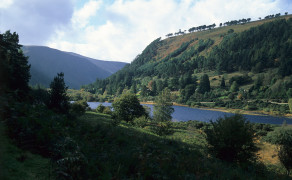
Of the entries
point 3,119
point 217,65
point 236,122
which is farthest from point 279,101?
point 3,119

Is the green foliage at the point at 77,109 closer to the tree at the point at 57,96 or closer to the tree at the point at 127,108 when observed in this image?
the tree at the point at 57,96

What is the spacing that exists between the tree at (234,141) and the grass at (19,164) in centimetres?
1074

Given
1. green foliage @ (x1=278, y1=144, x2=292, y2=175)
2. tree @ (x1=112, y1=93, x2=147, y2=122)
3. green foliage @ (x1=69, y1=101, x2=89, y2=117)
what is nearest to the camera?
green foliage @ (x1=278, y1=144, x2=292, y2=175)

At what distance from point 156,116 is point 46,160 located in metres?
45.2

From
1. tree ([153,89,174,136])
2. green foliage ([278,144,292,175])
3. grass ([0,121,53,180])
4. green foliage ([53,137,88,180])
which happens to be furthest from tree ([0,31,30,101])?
tree ([153,89,174,136])

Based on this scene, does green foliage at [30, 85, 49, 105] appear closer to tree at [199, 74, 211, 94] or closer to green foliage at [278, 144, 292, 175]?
green foliage at [278, 144, 292, 175]

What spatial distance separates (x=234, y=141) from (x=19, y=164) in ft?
38.8

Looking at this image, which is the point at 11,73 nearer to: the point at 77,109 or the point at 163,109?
the point at 77,109

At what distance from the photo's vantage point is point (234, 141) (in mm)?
11133

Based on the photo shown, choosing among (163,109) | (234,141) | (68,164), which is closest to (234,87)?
(163,109)

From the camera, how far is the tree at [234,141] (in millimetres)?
11070

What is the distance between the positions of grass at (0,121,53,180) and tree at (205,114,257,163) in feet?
35.3

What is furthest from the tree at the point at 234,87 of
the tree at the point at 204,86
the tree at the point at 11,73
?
the tree at the point at 11,73

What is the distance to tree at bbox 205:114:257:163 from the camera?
11.1 meters
